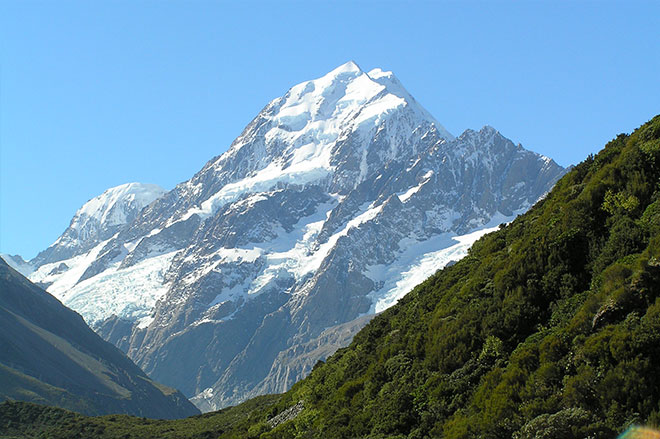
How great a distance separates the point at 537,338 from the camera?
45.6 metres

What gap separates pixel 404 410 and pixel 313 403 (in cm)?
1902

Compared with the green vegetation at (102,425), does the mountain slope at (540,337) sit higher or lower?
lower

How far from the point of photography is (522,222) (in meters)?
68.0

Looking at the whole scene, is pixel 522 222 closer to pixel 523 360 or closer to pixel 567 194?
pixel 567 194

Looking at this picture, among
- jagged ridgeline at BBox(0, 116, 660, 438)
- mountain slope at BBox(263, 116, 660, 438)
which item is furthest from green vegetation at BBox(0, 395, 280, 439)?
mountain slope at BBox(263, 116, 660, 438)

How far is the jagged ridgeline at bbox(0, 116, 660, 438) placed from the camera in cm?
3791

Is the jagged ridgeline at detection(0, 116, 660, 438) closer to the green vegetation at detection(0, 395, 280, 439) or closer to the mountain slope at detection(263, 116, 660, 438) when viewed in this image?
the mountain slope at detection(263, 116, 660, 438)

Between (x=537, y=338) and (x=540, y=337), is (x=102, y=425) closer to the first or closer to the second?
(x=537, y=338)

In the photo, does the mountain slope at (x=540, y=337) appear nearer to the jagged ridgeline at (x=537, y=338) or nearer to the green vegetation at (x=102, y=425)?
the jagged ridgeline at (x=537, y=338)

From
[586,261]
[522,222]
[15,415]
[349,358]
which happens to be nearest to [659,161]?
[586,261]

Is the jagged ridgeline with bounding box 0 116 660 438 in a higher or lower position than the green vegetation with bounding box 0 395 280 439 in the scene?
lower

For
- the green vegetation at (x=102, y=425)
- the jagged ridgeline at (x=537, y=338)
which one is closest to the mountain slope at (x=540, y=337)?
the jagged ridgeline at (x=537, y=338)

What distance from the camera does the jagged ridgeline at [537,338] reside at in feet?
124

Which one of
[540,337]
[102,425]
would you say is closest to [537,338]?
[540,337]
